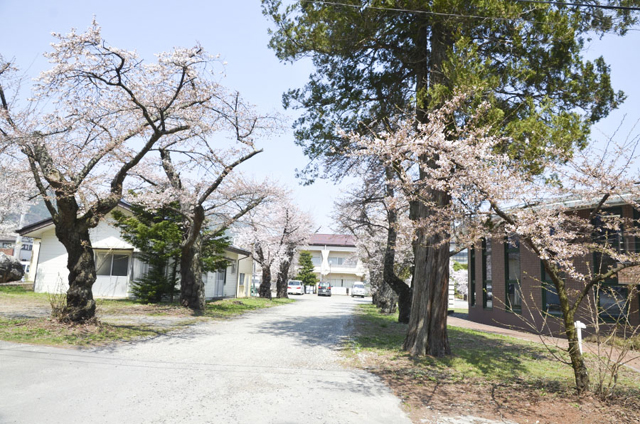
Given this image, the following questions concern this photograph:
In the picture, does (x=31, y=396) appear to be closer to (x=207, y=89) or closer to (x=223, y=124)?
(x=207, y=89)

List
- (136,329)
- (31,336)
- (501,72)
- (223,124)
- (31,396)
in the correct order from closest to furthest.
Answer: (31,396), (31,336), (501,72), (136,329), (223,124)

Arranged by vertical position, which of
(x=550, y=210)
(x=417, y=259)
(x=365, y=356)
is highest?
(x=550, y=210)

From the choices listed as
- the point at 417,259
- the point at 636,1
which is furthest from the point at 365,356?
the point at 636,1

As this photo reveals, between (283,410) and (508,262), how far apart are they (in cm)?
1588

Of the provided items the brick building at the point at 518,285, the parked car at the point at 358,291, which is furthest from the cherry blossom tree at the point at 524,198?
the parked car at the point at 358,291

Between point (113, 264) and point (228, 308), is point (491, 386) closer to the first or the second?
point (228, 308)

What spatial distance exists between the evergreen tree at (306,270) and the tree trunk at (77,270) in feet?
158

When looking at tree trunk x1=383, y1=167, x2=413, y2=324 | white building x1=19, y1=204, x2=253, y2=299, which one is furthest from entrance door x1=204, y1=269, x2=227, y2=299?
tree trunk x1=383, y1=167, x2=413, y2=324

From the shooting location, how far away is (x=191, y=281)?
17219 millimetres

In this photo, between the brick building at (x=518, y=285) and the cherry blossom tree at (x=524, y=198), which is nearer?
the cherry blossom tree at (x=524, y=198)

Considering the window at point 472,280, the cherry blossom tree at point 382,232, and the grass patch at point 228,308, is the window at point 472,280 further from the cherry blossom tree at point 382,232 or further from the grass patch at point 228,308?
the grass patch at point 228,308

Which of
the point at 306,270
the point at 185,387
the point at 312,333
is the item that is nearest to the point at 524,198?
the point at 185,387

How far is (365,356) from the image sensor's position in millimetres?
9008

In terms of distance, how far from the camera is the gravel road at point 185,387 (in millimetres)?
4680
